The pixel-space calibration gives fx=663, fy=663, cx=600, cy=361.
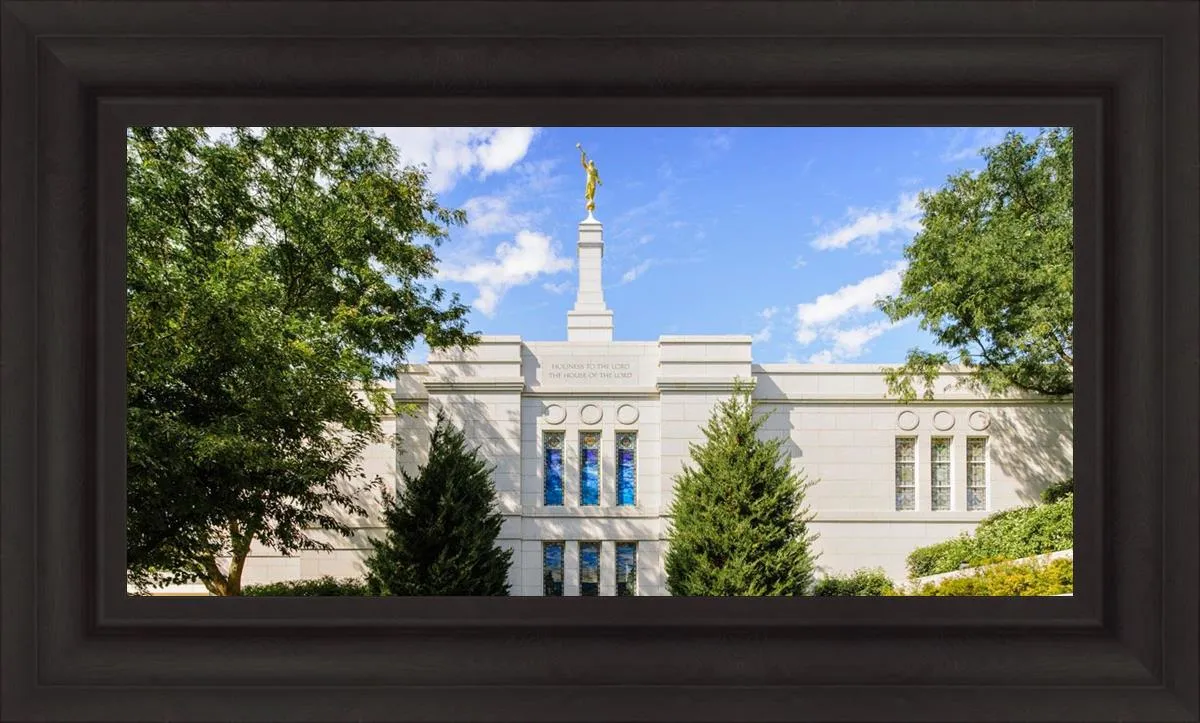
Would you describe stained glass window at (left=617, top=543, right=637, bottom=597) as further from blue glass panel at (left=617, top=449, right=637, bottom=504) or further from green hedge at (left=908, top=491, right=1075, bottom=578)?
green hedge at (left=908, top=491, right=1075, bottom=578)

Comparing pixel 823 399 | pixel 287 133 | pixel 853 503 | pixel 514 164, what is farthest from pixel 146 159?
pixel 853 503

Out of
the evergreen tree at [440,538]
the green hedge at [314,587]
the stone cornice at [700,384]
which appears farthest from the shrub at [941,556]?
the green hedge at [314,587]

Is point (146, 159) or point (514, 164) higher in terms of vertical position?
point (514, 164)

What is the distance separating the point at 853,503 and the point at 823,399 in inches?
35.6

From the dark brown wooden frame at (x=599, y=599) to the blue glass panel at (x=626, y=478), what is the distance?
4.87 meters

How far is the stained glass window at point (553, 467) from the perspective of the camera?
17.6 ft

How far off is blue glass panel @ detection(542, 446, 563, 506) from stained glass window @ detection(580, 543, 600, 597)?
45cm

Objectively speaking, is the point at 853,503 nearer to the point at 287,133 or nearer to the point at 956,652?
the point at 287,133

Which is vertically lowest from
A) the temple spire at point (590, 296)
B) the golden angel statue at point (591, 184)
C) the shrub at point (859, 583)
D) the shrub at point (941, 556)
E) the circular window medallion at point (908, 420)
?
the shrub at point (859, 583)

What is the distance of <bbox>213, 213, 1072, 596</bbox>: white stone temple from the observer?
207 inches

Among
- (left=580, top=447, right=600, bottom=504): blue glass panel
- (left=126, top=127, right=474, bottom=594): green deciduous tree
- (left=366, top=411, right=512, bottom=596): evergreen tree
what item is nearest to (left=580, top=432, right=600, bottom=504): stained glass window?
(left=580, top=447, right=600, bottom=504): blue glass panel

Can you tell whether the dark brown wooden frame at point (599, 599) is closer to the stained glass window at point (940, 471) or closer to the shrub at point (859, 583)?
the shrub at point (859, 583)

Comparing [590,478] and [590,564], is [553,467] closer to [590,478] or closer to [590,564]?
[590,478]
